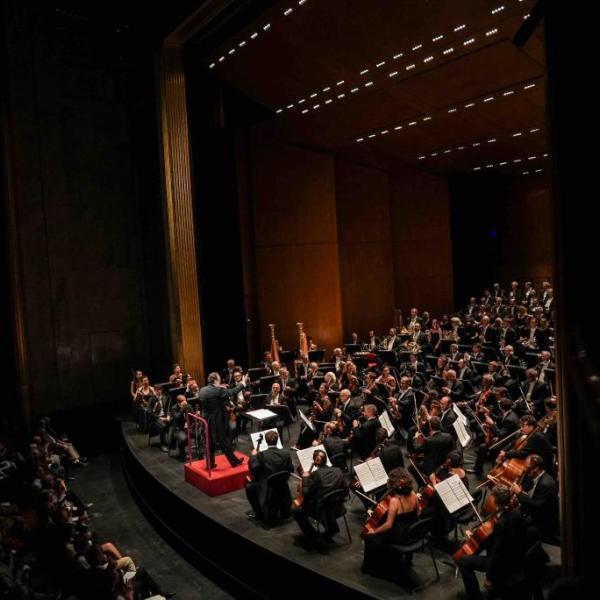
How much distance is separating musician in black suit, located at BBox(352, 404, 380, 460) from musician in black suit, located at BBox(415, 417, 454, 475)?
92 cm

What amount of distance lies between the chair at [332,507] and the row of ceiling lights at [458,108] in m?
9.01

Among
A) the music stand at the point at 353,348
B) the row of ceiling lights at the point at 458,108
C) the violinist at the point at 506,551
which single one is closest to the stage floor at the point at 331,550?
the violinist at the point at 506,551

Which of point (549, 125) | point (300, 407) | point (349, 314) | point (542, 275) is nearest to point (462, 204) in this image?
point (542, 275)

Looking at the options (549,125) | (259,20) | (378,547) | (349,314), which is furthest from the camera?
(349,314)

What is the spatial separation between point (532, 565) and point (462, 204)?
1736cm

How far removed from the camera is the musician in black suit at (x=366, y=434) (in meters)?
7.75

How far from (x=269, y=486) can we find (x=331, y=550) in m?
0.99

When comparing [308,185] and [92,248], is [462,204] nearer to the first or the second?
[308,185]

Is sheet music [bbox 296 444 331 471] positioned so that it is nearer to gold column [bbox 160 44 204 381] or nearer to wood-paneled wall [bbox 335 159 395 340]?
gold column [bbox 160 44 204 381]

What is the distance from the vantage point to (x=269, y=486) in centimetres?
696

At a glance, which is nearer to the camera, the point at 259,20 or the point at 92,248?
the point at 259,20

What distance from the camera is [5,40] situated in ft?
43.5

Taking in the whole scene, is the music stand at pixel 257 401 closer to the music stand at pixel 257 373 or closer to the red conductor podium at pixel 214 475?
the red conductor podium at pixel 214 475

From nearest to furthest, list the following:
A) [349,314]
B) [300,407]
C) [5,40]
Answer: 1. [300,407]
2. [5,40]
3. [349,314]
